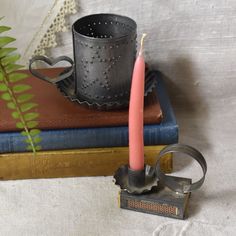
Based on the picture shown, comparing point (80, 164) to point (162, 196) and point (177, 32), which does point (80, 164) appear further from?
point (177, 32)

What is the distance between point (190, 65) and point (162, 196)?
0.28 meters

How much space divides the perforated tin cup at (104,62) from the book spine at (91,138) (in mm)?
46

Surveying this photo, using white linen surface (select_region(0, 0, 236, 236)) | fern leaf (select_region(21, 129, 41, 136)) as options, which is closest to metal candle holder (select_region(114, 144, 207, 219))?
white linen surface (select_region(0, 0, 236, 236))

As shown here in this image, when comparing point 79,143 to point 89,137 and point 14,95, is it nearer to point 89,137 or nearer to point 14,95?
point 89,137

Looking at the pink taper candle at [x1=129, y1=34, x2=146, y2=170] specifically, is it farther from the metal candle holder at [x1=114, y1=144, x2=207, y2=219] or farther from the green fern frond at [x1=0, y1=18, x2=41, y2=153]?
the green fern frond at [x1=0, y1=18, x2=41, y2=153]

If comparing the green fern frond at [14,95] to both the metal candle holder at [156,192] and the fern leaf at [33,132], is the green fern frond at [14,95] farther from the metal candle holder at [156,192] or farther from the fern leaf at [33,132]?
the metal candle holder at [156,192]

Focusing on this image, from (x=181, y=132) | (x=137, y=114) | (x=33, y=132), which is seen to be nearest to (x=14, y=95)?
(x=33, y=132)

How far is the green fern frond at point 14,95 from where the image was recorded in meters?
0.52

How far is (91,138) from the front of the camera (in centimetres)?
64

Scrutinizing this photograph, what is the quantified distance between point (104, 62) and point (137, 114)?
0.37 ft

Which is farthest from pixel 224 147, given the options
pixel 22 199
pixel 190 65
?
pixel 22 199

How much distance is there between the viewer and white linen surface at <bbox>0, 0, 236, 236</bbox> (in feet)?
1.88

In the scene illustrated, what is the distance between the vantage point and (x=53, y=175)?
652mm

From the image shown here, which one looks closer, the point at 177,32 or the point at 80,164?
the point at 80,164
